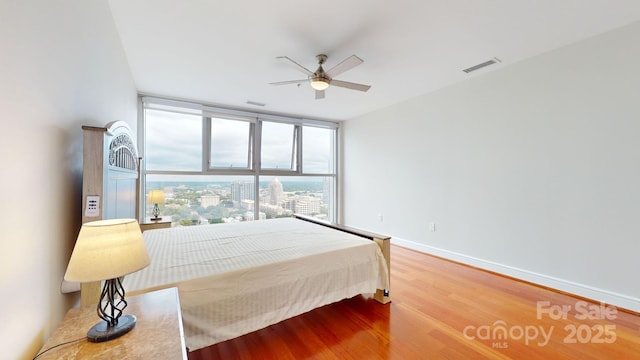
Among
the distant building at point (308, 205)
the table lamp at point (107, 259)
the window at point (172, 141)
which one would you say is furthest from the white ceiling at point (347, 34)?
the distant building at point (308, 205)

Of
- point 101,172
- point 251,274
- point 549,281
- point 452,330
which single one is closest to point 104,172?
point 101,172

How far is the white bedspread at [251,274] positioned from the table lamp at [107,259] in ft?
1.43

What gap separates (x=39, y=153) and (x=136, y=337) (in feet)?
2.77

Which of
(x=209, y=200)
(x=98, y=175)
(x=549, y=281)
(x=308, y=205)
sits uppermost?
(x=98, y=175)

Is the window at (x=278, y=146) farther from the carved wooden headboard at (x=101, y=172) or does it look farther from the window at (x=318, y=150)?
the carved wooden headboard at (x=101, y=172)

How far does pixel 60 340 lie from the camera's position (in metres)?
0.93

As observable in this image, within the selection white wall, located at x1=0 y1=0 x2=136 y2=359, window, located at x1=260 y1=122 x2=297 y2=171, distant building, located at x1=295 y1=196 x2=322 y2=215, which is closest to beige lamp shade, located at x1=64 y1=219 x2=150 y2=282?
white wall, located at x1=0 y1=0 x2=136 y2=359

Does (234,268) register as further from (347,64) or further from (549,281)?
(549,281)

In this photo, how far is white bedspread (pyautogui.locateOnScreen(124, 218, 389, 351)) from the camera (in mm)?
1531

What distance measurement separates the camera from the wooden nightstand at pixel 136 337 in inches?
34.2

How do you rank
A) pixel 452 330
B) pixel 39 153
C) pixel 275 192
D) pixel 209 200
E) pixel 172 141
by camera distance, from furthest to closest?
pixel 275 192 → pixel 209 200 → pixel 172 141 → pixel 452 330 → pixel 39 153

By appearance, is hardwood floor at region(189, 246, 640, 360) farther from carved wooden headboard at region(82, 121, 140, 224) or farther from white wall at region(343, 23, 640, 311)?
carved wooden headboard at region(82, 121, 140, 224)

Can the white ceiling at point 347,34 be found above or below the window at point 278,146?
above

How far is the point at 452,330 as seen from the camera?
2.00m
